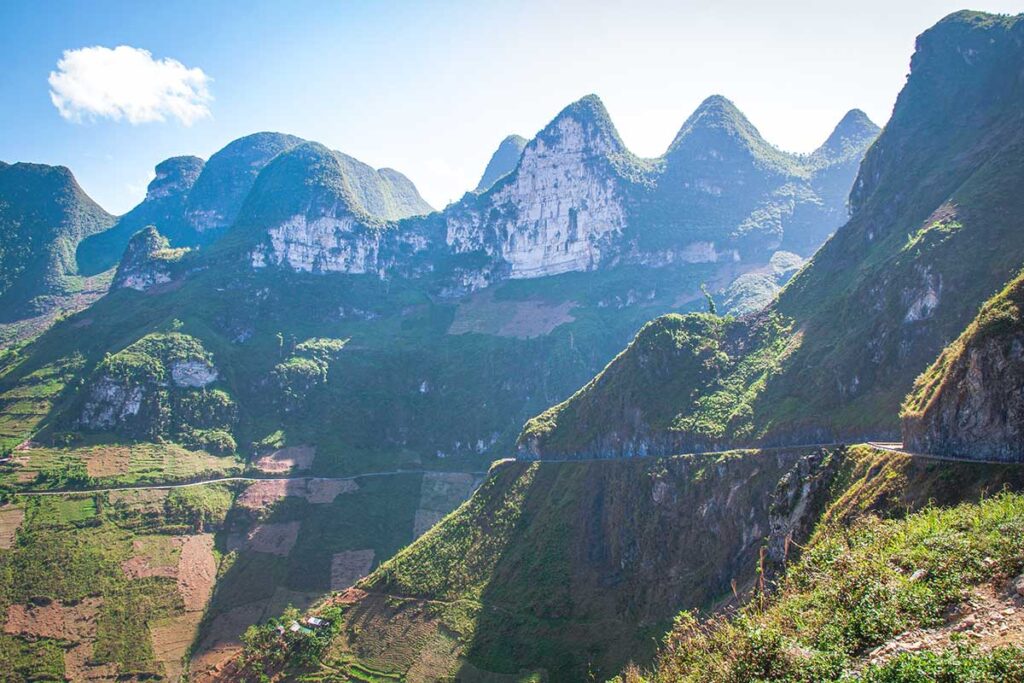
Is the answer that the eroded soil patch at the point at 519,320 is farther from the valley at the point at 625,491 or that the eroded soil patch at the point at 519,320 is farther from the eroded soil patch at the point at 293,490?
the eroded soil patch at the point at 293,490

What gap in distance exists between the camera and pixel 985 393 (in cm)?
3722

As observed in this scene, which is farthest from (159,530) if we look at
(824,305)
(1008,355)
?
(1008,355)

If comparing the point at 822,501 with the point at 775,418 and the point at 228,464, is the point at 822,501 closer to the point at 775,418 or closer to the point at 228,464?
the point at 775,418

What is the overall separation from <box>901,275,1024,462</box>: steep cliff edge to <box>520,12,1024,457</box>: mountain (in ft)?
55.0

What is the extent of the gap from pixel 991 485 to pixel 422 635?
56.2 metres

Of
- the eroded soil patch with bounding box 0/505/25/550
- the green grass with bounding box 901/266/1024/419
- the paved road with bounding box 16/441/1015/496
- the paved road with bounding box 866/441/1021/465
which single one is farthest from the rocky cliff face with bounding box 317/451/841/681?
the eroded soil patch with bounding box 0/505/25/550

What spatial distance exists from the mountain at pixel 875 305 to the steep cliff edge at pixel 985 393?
1675cm

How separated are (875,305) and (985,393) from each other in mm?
41261

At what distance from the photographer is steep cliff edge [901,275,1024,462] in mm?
35375

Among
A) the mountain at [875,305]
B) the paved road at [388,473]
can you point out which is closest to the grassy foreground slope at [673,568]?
the paved road at [388,473]

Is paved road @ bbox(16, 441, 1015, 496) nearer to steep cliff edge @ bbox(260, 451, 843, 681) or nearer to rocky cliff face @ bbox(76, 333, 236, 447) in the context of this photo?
steep cliff edge @ bbox(260, 451, 843, 681)

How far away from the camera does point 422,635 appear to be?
234 ft

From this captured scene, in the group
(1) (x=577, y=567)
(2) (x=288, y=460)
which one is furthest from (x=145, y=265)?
Answer: (1) (x=577, y=567)

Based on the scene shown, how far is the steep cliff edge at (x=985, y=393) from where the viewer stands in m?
35.4
